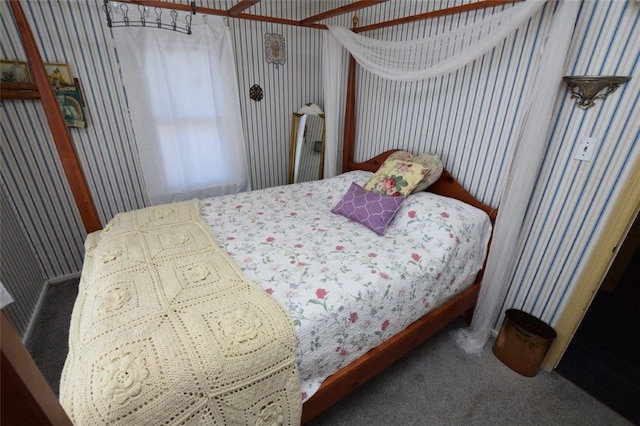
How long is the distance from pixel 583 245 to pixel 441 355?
107cm

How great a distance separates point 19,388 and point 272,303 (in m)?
0.86

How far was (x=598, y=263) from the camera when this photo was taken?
5.30 feet

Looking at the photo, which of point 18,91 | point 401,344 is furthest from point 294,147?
point 401,344

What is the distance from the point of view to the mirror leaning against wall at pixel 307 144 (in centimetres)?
316

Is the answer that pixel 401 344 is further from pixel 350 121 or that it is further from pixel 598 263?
pixel 350 121

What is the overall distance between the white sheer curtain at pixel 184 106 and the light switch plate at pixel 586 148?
254 centimetres

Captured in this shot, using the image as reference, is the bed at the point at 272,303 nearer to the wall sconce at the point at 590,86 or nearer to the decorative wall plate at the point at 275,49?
the wall sconce at the point at 590,86

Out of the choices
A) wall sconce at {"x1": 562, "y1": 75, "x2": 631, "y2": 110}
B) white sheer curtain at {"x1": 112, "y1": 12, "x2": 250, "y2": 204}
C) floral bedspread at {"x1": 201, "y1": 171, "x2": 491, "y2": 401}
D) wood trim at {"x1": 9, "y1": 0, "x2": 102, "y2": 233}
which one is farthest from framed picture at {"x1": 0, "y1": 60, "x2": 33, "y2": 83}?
wall sconce at {"x1": 562, "y1": 75, "x2": 631, "y2": 110}

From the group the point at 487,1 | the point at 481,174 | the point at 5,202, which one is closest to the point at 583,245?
the point at 481,174

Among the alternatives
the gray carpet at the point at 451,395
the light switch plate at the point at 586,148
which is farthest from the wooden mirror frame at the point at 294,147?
the light switch plate at the point at 586,148

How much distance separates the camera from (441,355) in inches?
77.4

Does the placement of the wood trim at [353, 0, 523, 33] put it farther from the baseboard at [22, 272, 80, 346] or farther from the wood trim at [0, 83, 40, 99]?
the baseboard at [22, 272, 80, 346]

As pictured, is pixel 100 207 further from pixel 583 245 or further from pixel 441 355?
pixel 583 245

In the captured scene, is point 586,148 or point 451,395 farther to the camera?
point 451,395
